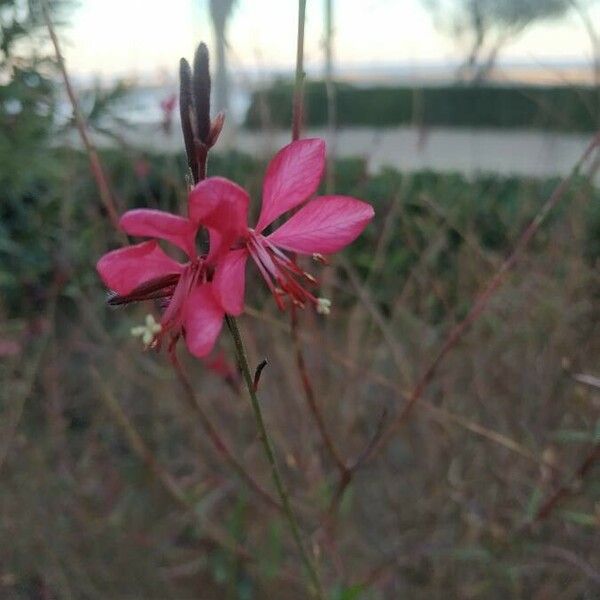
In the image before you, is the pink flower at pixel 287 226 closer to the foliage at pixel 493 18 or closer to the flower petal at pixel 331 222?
the flower petal at pixel 331 222

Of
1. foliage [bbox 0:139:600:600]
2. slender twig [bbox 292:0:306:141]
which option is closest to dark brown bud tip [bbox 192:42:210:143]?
slender twig [bbox 292:0:306:141]

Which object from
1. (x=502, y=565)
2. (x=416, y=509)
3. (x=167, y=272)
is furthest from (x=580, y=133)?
(x=167, y=272)

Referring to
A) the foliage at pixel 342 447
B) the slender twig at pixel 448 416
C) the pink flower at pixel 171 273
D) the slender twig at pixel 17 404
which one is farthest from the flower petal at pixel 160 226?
the slender twig at pixel 17 404

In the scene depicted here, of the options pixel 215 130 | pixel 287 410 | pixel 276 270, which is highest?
pixel 215 130

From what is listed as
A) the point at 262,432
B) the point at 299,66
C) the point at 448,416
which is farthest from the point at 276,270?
the point at 448,416

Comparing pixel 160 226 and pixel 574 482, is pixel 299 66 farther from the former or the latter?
pixel 574 482

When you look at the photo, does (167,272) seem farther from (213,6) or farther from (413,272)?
(413,272)
